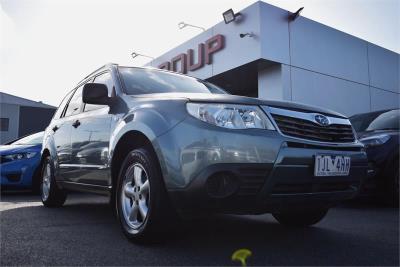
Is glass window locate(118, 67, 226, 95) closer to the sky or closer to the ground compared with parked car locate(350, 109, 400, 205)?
closer to the sky

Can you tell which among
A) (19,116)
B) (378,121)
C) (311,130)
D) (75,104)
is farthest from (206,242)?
(19,116)

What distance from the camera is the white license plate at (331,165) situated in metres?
2.38

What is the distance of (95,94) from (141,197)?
3.22ft

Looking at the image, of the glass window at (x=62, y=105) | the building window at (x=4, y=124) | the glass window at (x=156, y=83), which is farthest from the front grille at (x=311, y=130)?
the building window at (x=4, y=124)

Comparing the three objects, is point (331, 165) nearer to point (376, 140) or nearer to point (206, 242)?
point (206, 242)

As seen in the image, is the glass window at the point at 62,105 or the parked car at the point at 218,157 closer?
the parked car at the point at 218,157

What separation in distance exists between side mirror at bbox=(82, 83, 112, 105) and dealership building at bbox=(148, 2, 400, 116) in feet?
25.9

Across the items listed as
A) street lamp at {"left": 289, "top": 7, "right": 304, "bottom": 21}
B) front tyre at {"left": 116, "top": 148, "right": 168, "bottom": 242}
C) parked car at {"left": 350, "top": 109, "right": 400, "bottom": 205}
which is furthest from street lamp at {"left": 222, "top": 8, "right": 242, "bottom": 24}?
front tyre at {"left": 116, "top": 148, "right": 168, "bottom": 242}

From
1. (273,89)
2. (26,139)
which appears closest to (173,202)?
(26,139)

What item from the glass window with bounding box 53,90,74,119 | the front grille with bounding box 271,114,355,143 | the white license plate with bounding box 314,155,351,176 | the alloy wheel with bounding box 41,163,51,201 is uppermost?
the glass window with bounding box 53,90,74,119

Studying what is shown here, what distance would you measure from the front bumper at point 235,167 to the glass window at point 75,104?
2.17 m

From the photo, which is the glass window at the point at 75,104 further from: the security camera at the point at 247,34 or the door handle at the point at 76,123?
the security camera at the point at 247,34

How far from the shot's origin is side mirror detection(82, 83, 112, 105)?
10.1 ft

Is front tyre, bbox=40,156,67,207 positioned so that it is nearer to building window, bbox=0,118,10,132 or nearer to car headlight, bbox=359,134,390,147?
car headlight, bbox=359,134,390,147
